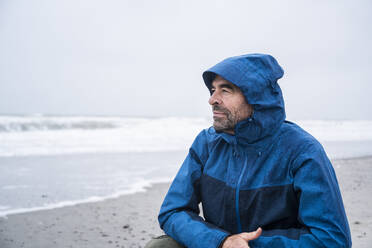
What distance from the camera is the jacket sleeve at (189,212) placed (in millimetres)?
1905

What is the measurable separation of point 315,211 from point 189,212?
81cm

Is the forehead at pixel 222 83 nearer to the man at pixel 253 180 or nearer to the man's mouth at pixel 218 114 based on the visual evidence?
the man at pixel 253 180

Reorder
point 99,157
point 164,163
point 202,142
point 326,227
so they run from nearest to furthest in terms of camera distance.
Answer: point 326,227
point 202,142
point 164,163
point 99,157

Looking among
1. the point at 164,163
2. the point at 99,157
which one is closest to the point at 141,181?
the point at 164,163

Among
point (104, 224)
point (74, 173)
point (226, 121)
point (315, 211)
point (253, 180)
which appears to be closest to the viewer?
point (315, 211)

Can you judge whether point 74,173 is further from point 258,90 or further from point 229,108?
point 258,90

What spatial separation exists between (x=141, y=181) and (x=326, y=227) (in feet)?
19.2

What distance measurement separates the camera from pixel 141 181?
7211 millimetres

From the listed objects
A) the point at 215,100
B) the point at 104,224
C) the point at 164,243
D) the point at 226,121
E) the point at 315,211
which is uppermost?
the point at 215,100

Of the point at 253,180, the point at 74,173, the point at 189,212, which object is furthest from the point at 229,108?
the point at 74,173

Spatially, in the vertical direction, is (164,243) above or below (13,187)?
above

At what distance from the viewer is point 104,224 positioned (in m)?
4.60

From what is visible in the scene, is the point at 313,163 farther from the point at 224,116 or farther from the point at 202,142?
the point at 202,142

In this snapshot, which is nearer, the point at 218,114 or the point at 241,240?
the point at 241,240
